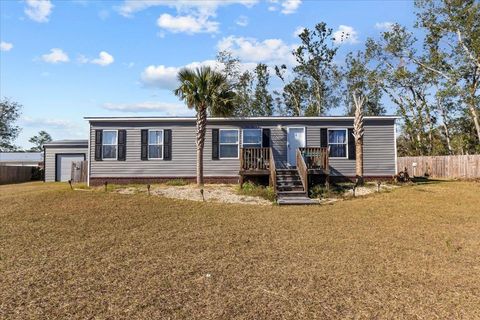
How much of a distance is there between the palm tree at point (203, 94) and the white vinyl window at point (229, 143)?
1.36 meters

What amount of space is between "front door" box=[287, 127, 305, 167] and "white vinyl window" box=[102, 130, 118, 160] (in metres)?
8.40

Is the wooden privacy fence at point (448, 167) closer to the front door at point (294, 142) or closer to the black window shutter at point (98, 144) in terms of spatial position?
the front door at point (294, 142)

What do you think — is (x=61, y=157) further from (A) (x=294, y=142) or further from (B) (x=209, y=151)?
(A) (x=294, y=142)

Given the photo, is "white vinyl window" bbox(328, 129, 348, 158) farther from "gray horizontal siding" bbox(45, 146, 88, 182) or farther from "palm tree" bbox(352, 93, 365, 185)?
"gray horizontal siding" bbox(45, 146, 88, 182)

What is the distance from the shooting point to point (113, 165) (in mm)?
18250

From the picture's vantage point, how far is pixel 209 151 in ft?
60.0

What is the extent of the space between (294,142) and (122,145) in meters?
8.35

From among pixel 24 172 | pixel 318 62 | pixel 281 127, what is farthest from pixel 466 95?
pixel 24 172

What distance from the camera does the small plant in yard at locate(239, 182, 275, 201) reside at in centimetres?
1418

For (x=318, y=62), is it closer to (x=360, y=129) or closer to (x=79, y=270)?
(x=360, y=129)

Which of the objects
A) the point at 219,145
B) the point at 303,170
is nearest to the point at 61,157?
the point at 219,145

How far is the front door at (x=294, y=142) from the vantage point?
18.2 metres

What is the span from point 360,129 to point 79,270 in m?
14.4

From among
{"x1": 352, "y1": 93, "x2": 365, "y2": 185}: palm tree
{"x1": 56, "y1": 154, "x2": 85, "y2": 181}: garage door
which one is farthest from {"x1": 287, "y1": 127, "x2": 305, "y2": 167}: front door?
{"x1": 56, "y1": 154, "x2": 85, "y2": 181}: garage door
